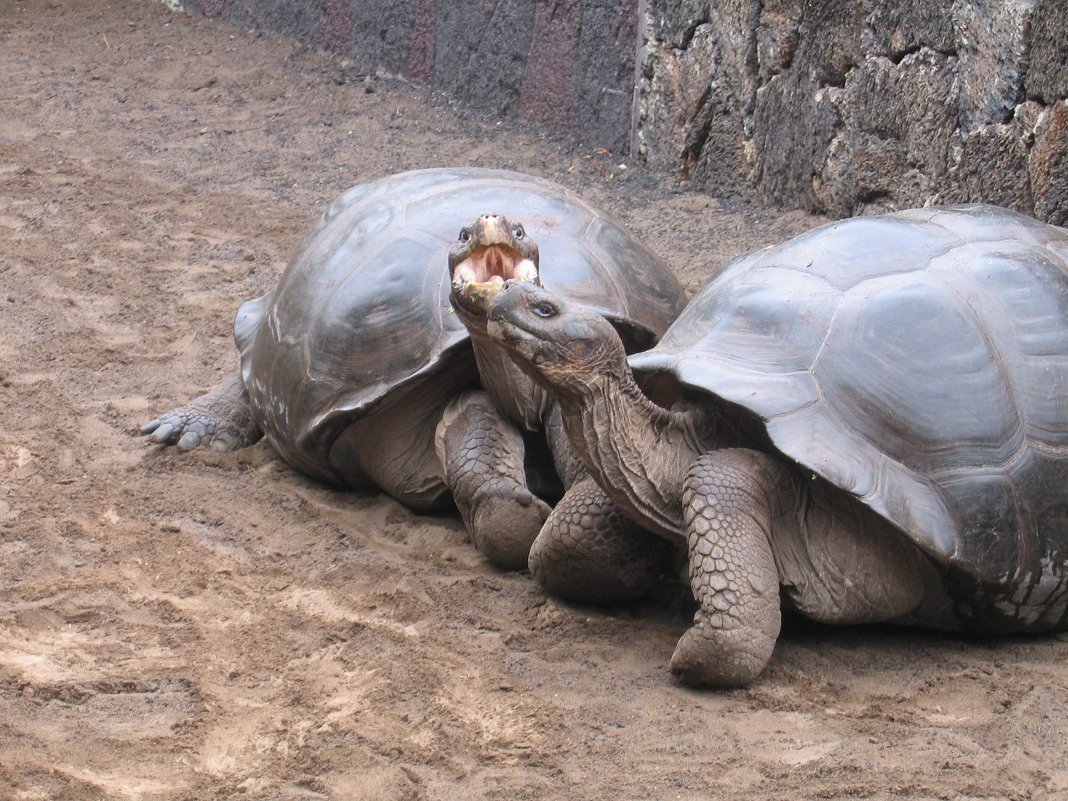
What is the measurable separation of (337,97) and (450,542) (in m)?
5.83

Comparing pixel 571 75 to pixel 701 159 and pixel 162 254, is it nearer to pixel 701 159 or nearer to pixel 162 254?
pixel 701 159

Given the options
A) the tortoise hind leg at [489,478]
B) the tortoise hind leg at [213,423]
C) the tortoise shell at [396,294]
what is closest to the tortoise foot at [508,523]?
the tortoise hind leg at [489,478]

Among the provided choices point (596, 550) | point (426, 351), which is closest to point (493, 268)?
point (426, 351)

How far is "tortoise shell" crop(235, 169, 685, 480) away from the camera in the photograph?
397 centimetres

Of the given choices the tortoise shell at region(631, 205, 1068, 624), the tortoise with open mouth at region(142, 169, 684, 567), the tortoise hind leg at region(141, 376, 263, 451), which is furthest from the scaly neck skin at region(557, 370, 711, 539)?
the tortoise hind leg at region(141, 376, 263, 451)

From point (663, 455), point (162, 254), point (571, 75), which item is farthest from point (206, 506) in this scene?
point (571, 75)

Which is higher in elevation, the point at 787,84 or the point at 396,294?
the point at 787,84

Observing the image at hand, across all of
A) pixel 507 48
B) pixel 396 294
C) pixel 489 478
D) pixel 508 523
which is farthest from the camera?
pixel 507 48

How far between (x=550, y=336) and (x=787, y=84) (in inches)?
157

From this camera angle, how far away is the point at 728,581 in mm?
2895

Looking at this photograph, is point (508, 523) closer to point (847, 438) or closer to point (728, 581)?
point (728, 581)

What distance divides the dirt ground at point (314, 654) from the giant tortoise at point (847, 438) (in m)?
0.20

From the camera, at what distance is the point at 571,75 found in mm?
7953

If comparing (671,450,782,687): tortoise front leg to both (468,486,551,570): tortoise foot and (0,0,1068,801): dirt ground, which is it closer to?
(0,0,1068,801): dirt ground
